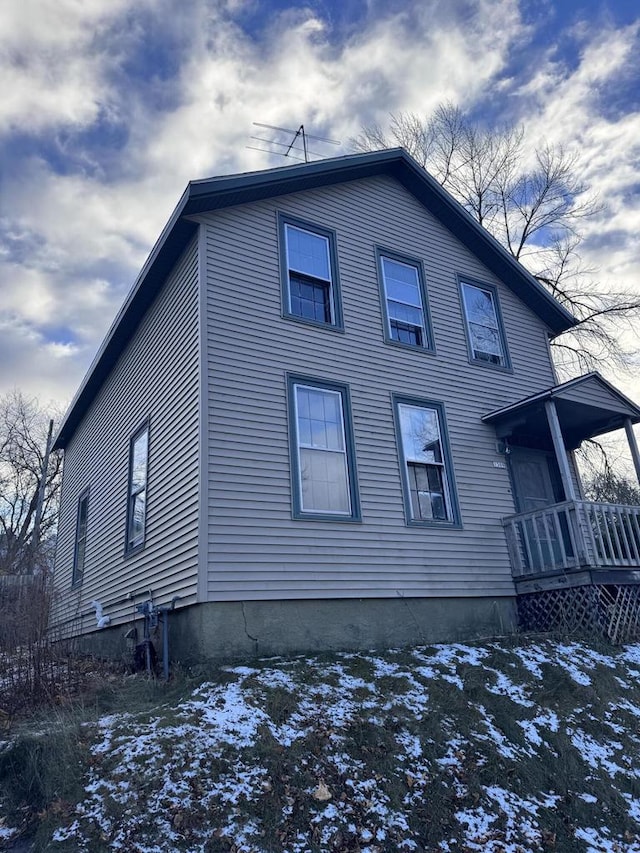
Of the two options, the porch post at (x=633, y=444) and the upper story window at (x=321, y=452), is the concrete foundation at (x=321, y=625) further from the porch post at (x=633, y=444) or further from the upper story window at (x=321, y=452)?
the porch post at (x=633, y=444)

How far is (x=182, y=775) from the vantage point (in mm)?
5254

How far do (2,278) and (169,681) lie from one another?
46.1ft

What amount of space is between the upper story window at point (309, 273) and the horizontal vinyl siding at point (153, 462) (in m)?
1.56

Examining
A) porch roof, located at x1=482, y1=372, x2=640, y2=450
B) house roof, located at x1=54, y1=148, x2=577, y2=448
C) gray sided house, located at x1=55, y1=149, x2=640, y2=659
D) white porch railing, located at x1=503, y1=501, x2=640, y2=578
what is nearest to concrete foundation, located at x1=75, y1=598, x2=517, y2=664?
gray sided house, located at x1=55, y1=149, x2=640, y2=659

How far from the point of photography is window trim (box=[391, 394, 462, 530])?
10109 mm

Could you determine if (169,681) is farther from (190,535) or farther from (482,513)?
(482,513)

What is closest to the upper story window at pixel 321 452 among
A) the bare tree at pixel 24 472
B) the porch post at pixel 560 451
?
the porch post at pixel 560 451

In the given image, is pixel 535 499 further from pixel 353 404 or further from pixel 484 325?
pixel 353 404

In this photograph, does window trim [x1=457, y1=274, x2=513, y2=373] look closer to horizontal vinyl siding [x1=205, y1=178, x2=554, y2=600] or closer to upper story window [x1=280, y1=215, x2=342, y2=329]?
horizontal vinyl siding [x1=205, y1=178, x2=554, y2=600]

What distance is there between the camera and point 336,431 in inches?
388

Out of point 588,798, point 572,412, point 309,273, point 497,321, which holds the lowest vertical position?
point 588,798

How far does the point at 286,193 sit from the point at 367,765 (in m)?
8.59

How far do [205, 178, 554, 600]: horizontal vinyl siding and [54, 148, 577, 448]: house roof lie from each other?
23cm

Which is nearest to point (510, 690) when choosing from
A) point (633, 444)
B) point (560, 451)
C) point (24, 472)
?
point (560, 451)
